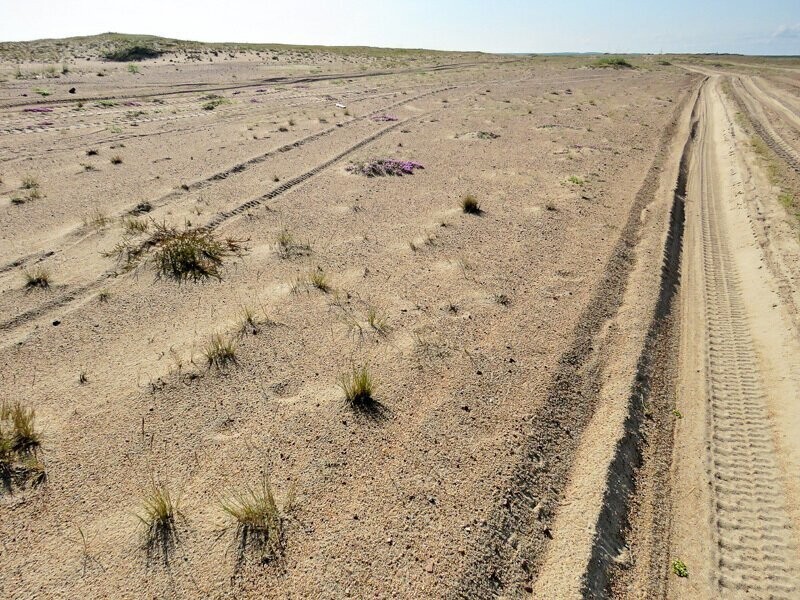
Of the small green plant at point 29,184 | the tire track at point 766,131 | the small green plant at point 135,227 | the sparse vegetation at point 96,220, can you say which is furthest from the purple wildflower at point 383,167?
the tire track at point 766,131

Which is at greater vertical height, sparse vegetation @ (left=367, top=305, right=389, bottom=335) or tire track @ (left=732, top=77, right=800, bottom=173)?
tire track @ (left=732, top=77, right=800, bottom=173)

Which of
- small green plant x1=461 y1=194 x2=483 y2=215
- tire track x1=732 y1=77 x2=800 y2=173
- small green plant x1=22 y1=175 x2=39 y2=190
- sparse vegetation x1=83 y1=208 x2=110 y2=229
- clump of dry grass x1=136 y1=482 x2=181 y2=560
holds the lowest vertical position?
clump of dry grass x1=136 y1=482 x2=181 y2=560

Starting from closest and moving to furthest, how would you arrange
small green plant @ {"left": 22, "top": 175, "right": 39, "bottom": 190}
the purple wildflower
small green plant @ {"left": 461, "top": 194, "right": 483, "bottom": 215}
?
small green plant @ {"left": 461, "top": 194, "right": 483, "bottom": 215}
small green plant @ {"left": 22, "top": 175, "right": 39, "bottom": 190}
the purple wildflower

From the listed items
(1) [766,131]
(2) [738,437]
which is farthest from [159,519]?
(1) [766,131]

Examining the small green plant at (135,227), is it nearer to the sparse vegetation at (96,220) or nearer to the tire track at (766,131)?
the sparse vegetation at (96,220)

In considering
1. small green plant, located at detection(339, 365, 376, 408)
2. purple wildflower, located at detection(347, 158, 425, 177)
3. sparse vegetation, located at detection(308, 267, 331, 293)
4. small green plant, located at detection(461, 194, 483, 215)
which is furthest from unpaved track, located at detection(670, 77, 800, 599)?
purple wildflower, located at detection(347, 158, 425, 177)

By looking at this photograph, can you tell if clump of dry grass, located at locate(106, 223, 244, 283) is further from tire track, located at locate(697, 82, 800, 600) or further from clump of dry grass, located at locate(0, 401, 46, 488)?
tire track, located at locate(697, 82, 800, 600)

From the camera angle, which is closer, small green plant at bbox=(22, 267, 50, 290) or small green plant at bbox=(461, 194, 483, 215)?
small green plant at bbox=(22, 267, 50, 290)

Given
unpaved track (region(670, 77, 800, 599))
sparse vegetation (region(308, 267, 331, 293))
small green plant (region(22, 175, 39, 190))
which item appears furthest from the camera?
small green plant (region(22, 175, 39, 190))
